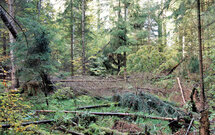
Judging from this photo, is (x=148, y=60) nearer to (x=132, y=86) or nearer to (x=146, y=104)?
(x=132, y=86)

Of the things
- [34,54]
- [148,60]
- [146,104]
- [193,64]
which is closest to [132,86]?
[146,104]

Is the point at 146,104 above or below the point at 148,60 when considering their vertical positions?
below

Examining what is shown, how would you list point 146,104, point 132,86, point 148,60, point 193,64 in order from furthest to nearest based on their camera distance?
1. point 132,86
2. point 148,60
3. point 193,64
4. point 146,104

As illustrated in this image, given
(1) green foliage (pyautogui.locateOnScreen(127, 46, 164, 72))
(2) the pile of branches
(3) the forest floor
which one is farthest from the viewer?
(3) the forest floor

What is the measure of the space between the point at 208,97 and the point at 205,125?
2.66m

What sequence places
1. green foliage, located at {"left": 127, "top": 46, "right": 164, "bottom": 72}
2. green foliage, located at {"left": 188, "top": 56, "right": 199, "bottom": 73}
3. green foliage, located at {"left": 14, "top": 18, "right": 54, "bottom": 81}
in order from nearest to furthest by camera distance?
green foliage, located at {"left": 14, "top": 18, "right": 54, "bottom": 81}, green foliage, located at {"left": 188, "top": 56, "right": 199, "bottom": 73}, green foliage, located at {"left": 127, "top": 46, "right": 164, "bottom": 72}

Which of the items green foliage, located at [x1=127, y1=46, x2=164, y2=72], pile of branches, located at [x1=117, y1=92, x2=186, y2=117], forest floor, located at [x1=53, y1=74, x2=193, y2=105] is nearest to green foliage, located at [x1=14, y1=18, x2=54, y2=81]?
forest floor, located at [x1=53, y1=74, x2=193, y2=105]

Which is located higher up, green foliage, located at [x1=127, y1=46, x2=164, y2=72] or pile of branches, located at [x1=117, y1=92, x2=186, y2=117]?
green foliage, located at [x1=127, y1=46, x2=164, y2=72]

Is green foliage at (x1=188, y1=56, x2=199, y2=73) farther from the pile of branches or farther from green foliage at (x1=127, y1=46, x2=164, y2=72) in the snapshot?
the pile of branches

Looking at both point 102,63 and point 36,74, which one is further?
point 102,63

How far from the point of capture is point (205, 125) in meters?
2.38

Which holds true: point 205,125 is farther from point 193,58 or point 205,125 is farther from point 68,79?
point 68,79

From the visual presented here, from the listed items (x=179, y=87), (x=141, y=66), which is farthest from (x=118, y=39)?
(x=179, y=87)

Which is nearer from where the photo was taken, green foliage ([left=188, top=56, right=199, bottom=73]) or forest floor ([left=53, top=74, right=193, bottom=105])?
green foliage ([left=188, top=56, right=199, bottom=73])
